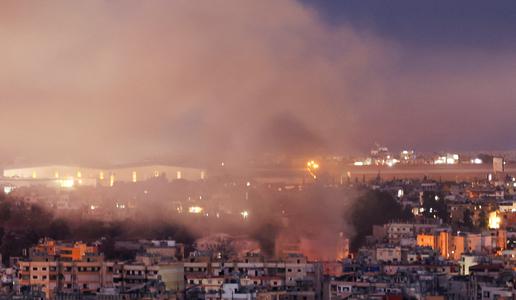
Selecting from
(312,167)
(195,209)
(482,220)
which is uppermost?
(312,167)

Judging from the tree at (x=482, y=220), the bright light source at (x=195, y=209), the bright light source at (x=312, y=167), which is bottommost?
the tree at (x=482, y=220)

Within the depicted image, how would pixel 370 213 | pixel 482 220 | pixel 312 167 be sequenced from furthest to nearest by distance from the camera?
pixel 312 167, pixel 482 220, pixel 370 213

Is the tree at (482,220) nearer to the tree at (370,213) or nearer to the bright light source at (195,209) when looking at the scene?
the tree at (370,213)

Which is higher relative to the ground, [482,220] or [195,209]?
[195,209]

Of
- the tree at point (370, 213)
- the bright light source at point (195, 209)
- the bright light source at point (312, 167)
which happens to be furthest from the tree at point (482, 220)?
the bright light source at point (195, 209)

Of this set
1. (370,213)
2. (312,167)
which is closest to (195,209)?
(370,213)

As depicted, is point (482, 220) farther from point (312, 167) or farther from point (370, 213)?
point (312, 167)

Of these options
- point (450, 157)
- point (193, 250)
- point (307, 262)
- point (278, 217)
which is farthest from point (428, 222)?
point (450, 157)

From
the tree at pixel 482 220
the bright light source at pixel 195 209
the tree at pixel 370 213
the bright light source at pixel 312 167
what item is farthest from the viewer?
the bright light source at pixel 312 167

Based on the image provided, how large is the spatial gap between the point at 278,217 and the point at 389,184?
13.1 m

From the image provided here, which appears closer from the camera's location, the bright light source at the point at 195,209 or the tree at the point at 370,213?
the tree at the point at 370,213

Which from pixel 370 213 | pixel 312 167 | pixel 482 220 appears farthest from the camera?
pixel 312 167

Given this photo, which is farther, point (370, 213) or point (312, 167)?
point (312, 167)

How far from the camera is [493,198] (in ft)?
105
